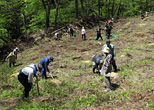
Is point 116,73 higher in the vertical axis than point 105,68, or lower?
lower

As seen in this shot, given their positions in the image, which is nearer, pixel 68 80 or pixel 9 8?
pixel 68 80

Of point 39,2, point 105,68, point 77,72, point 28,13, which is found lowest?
point 77,72

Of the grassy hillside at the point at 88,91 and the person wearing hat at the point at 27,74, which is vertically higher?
the person wearing hat at the point at 27,74

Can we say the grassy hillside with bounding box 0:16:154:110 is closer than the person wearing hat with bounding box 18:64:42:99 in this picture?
Yes

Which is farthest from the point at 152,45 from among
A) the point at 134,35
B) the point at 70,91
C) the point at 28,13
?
the point at 28,13

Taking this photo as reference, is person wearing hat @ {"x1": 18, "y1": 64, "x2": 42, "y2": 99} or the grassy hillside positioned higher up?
person wearing hat @ {"x1": 18, "y1": 64, "x2": 42, "y2": 99}

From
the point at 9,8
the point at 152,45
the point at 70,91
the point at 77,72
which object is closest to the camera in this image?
the point at 70,91

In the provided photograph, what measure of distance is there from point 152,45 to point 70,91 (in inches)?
360

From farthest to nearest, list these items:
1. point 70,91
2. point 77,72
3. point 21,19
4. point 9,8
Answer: point 21,19
point 9,8
point 77,72
point 70,91

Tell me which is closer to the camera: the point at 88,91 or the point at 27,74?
the point at 27,74

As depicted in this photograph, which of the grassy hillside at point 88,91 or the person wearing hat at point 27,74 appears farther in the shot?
the person wearing hat at point 27,74

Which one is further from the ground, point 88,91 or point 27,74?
point 27,74

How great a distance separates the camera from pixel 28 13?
23.1 m

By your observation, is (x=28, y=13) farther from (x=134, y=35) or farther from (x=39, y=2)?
(x=134, y=35)
